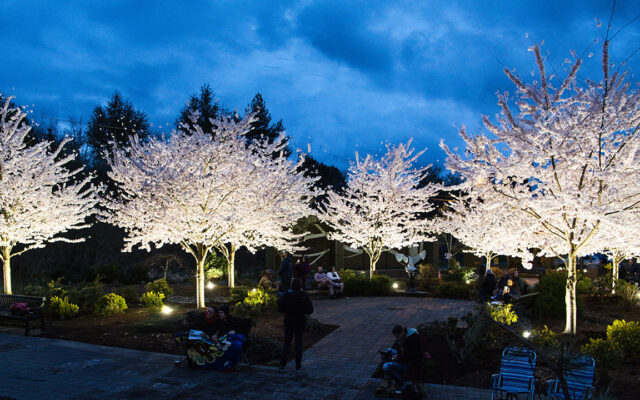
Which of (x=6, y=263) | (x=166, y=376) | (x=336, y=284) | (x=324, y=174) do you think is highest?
(x=324, y=174)

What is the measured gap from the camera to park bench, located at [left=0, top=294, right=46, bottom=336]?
31.3 feet

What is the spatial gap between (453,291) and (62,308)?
12.7m

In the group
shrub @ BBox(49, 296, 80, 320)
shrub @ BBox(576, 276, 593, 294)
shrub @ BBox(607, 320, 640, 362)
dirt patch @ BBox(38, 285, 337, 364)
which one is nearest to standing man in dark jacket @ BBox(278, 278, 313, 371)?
dirt patch @ BBox(38, 285, 337, 364)

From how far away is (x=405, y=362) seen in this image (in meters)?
6.02

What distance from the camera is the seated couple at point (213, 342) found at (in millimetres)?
6926

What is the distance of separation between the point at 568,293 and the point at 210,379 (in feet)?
23.3

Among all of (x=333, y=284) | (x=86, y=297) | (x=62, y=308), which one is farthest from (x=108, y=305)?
(x=333, y=284)

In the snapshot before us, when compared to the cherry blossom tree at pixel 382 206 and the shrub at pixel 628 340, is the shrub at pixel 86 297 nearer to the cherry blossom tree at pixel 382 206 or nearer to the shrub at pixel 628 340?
the cherry blossom tree at pixel 382 206

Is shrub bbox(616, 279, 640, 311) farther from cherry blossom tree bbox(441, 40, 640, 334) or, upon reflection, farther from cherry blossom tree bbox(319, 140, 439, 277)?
cherry blossom tree bbox(319, 140, 439, 277)

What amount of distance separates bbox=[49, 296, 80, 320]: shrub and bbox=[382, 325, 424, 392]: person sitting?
902 cm

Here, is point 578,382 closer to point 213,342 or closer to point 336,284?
point 213,342

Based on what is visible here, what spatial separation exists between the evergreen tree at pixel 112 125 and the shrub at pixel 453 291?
83.0ft

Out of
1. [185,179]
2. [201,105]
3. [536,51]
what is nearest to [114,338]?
[185,179]

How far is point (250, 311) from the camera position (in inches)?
432
